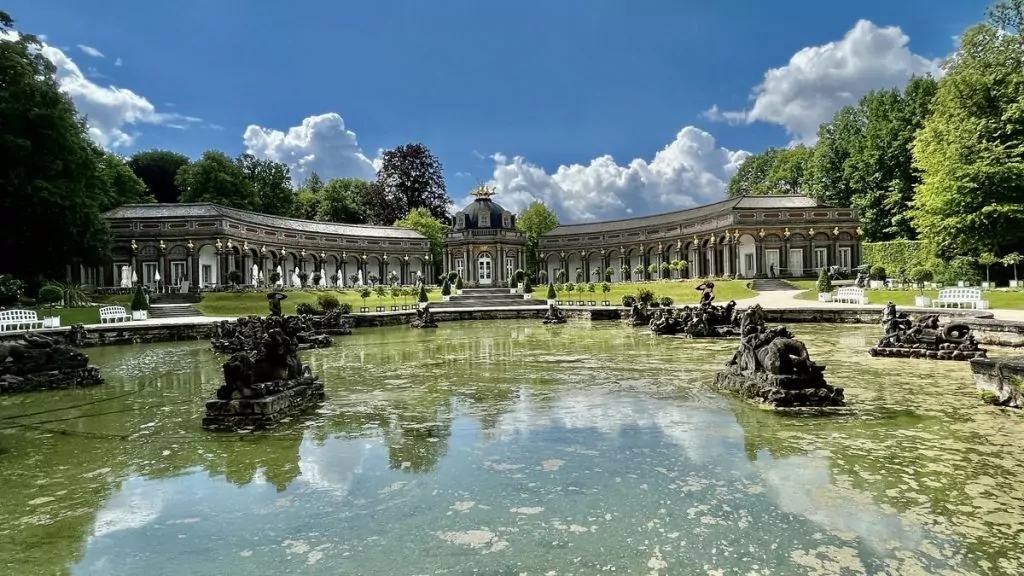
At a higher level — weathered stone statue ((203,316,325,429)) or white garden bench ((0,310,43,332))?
white garden bench ((0,310,43,332))

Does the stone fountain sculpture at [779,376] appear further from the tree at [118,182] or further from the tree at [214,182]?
the tree at [214,182]

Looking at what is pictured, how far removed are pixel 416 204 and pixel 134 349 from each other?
62.0 m

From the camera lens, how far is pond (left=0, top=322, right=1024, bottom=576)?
374cm

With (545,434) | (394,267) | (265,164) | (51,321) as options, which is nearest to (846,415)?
(545,434)

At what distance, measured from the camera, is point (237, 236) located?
44.6 metres

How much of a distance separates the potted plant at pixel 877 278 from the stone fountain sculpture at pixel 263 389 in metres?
34.8

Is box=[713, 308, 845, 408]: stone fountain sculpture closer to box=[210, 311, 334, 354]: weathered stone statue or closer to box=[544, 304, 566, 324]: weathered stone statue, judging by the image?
box=[210, 311, 334, 354]: weathered stone statue

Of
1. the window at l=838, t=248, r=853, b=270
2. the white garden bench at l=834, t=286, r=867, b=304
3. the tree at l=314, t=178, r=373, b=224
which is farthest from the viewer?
the tree at l=314, t=178, r=373, b=224

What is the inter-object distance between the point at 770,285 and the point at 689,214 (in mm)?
18215

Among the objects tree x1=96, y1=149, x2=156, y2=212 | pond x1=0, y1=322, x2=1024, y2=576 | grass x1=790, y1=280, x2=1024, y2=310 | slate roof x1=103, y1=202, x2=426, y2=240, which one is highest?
tree x1=96, y1=149, x2=156, y2=212

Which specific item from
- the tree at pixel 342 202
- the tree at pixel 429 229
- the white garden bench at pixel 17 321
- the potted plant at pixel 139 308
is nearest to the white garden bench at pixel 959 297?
the white garden bench at pixel 17 321

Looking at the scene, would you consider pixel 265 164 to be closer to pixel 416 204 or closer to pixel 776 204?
pixel 416 204

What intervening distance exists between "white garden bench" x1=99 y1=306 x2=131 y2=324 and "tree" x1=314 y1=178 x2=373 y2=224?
149 ft

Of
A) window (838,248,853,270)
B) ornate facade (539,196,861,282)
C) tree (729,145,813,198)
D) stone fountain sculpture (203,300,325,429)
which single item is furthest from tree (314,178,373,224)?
stone fountain sculpture (203,300,325,429)
